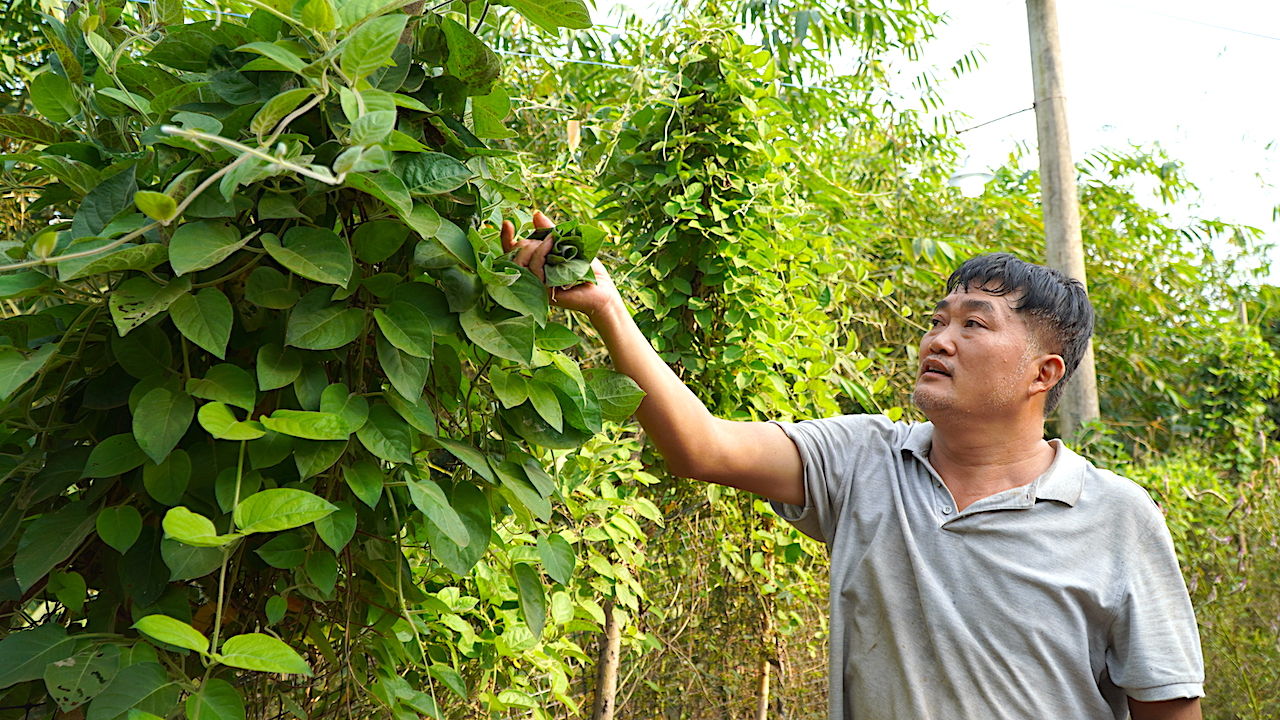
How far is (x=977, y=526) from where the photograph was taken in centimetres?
154

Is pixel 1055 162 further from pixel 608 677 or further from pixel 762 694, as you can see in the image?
pixel 608 677

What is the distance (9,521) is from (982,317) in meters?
1.43

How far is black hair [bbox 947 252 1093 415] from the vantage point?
166 centimetres

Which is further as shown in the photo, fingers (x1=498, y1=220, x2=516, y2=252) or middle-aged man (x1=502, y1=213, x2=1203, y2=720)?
middle-aged man (x1=502, y1=213, x2=1203, y2=720)

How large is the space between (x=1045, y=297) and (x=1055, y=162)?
3.01m

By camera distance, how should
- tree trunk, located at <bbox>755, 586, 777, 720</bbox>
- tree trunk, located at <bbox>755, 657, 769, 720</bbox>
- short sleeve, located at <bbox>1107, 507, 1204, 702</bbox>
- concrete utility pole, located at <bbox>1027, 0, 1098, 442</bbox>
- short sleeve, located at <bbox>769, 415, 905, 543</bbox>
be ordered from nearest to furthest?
short sleeve, located at <bbox>1107, 507, 1204, 702</bbox>
short sleeve, located at <bbox>769, 415, 905, 543</bbox>
tree trunk, located at <bbox>755, 586, 777, 720</bbox>
tree trunk, located at <bbox>755, 657, 769, 720</bbox>
concrete utility pole, located at <bbox>1027, 0, 1098, 442</bbox>

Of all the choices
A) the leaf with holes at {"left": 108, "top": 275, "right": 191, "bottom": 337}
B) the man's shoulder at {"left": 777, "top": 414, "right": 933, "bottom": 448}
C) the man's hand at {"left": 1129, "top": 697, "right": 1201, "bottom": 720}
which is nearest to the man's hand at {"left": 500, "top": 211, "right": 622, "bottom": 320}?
the leaf with holes at {"left": 108, "top": 275, "right": 191, "bottom": 337}

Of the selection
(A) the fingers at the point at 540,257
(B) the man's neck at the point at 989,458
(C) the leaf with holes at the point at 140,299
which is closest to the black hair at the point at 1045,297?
(B) the man's neck at the point at 989,458

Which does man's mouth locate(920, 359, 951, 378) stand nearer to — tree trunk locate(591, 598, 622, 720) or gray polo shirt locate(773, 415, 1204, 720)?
gray polo shirt locate(773, 415, 1204, 720)

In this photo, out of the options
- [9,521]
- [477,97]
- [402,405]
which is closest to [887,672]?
[402,405]

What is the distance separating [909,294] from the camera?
4363mm

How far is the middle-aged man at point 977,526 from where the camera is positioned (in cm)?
144

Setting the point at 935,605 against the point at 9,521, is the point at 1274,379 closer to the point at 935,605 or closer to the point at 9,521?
the point at 935,605

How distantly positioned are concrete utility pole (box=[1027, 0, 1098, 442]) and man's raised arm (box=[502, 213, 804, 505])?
3.08 meters
